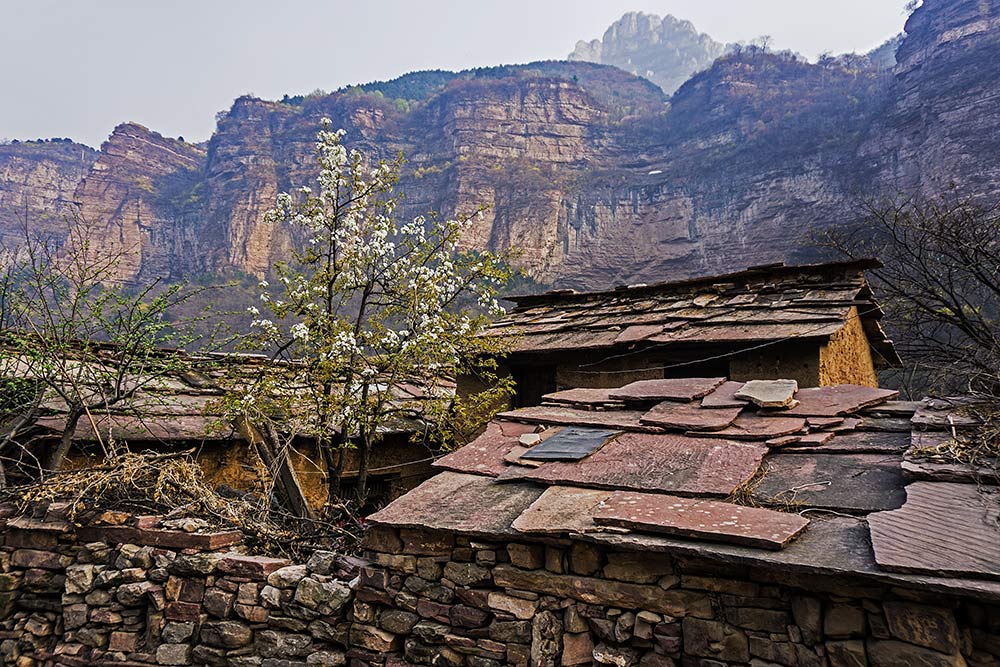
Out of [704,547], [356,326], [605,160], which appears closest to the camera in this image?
[704,547]

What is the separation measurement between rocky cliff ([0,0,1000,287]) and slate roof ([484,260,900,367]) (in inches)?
1064

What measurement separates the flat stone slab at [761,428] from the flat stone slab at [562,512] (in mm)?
1059

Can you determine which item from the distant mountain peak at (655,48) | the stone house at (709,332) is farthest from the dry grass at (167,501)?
the distant mountain peak at (655,48)

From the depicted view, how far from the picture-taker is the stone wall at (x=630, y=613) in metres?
2.36

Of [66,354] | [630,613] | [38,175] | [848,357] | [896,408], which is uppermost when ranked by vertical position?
[38,175]

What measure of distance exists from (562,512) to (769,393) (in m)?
2.17

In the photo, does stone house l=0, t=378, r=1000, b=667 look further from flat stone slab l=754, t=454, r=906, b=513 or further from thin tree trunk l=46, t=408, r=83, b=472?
thin tree trunk l=46, t=408, r=83, b=472

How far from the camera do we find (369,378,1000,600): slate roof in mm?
2422

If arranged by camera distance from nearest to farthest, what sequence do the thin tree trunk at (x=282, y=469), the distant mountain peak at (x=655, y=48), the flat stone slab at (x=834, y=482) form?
the flat stone slab at (x=834, y=482) → the thin tree trunk at (x=282, y=469) → the distant mountain peak at (x=655, y=48)

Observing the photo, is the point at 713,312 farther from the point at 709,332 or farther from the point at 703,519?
the point at 703,519

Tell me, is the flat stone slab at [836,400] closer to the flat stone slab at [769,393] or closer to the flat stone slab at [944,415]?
the flat stone slab at [769,393]

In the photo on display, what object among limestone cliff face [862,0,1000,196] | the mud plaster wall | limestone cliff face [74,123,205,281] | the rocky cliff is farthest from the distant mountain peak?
the mud plaster wall

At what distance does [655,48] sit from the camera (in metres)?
126

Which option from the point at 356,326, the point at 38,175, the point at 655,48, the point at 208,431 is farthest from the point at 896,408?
the point at 655,48
